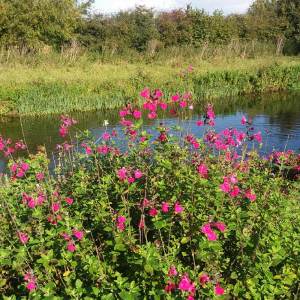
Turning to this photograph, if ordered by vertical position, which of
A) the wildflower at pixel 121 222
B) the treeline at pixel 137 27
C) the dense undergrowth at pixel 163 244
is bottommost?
the dense undergrowth at pixel 163 244

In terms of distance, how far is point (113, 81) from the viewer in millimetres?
16750

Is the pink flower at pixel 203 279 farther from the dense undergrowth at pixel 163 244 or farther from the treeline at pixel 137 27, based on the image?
the treeline at pixel 137 27

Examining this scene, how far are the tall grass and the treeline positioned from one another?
2.57 meters

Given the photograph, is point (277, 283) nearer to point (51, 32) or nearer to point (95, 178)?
point (95, 178)

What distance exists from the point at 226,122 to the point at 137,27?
1937cm

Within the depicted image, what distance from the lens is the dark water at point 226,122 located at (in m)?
11.1

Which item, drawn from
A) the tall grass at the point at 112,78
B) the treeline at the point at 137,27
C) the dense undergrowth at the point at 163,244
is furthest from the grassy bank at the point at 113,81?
the dense undergrowth at the point at 163,244

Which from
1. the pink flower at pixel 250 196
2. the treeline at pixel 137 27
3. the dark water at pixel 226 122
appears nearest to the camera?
the pink flower at pixel 250 196

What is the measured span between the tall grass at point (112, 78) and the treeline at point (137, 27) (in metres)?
2.57

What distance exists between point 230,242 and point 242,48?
2437 centimetres

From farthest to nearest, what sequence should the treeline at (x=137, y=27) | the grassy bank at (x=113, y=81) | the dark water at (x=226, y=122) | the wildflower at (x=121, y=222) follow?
the treeline at (x=137, y=27) → the grassy bank at (x=113, y=81) → the dark water at (x=226, y=122) → the wildflower at (x=121, y=222)

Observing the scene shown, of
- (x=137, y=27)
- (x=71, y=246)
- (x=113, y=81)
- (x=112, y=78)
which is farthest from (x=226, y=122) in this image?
(x=137, y=27)

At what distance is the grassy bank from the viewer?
1494 cm

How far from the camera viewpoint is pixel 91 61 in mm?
21750
